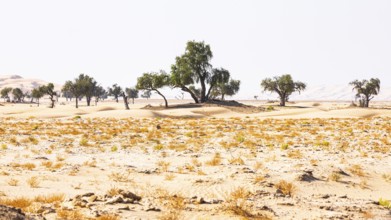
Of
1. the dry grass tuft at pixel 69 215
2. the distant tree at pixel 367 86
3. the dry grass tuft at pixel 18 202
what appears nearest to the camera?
the dry grass tuft at pixel 69 215

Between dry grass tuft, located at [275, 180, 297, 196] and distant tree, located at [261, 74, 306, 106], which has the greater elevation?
distant tree, located at [261, 74, 306, 106]

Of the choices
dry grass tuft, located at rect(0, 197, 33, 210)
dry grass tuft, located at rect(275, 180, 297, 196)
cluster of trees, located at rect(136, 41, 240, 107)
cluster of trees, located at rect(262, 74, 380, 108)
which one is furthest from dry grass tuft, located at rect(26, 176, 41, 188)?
cluster of trees, located at rect(262, 74, 380, 108)

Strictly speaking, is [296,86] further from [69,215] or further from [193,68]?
[69,215]

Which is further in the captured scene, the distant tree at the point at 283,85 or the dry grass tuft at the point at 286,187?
the distant tree at the point at 283,85

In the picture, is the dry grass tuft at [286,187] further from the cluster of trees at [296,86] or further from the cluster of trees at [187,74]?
the cluster of trees at [296,86]

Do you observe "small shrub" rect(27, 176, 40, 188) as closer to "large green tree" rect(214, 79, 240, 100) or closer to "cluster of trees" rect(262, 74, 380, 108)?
"cluster of trees" rect(262, 74, 380, 108)

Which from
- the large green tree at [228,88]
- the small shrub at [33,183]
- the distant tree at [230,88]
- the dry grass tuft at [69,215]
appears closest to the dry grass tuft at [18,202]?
the dry grass tuft at [69,215]

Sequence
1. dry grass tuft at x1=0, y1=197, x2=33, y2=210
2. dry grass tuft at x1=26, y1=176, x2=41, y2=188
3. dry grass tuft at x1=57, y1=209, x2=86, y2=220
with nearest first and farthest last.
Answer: dry grass tuft at x1=57, y1=209, x2=86, y2=220 < dry grass tuft at x1=0, y1=197, x2=33, y2=210 < dry grass tuft at x1=26, y1=176, x2=41, y2=188

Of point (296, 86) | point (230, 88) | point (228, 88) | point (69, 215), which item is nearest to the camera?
point (69, 215)

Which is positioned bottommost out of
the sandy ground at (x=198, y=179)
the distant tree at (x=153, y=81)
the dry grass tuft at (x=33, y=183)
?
the sandy ground at (x=198, y=179)

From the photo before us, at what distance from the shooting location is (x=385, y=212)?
8.42 meters

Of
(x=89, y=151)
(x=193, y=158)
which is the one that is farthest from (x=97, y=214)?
(x=89, y=151)

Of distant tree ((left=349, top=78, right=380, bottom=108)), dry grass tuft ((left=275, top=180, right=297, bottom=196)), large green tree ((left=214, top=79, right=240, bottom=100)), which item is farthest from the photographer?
large green tree ((left=214, top=79, right=240, bottom=100))

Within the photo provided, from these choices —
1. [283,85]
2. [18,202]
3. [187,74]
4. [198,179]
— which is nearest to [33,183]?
[18,202]
